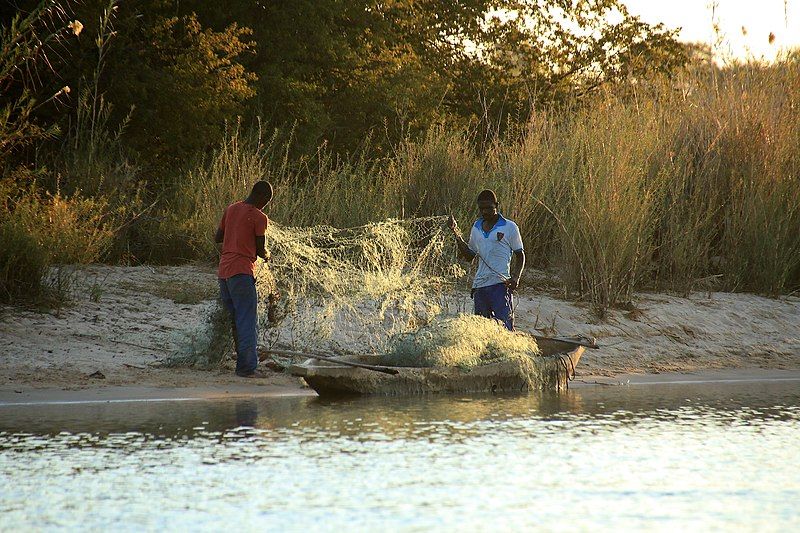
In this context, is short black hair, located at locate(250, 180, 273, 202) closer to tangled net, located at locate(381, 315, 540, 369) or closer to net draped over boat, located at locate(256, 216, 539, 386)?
net draped over boat, located at locate(256, 216, 539, 386)

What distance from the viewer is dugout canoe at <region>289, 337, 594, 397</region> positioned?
12.8m

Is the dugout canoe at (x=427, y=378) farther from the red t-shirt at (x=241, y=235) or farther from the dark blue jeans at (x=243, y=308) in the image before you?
the red t-shirt at (x=241, y=235)

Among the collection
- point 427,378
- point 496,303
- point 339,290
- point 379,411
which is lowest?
point 379,411

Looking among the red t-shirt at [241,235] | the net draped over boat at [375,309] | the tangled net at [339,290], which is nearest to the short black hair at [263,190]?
the red t-shirt at [241,235]

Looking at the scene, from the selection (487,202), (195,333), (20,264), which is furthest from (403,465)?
(20,264)

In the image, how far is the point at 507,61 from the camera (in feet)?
116

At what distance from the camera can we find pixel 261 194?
1330 cm

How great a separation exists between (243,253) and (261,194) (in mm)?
620

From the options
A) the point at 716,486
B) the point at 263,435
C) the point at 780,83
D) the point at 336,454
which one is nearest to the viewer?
the point at 716,486

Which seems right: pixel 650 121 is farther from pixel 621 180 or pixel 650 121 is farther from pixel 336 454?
pixel 336 454

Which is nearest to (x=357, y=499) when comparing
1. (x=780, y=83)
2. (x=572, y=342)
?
(x=572, y=342)

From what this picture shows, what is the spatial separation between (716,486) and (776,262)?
1361 centimetres

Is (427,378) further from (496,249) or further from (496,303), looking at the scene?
(496,249)

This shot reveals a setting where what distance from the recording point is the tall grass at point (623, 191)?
19.0 metres
